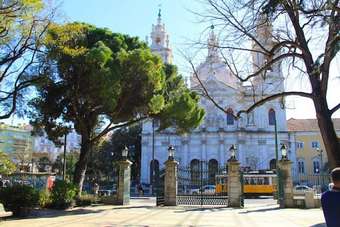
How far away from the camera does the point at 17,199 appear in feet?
54.2

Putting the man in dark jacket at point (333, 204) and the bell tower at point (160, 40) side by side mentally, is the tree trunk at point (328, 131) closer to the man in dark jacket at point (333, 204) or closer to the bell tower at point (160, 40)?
the man in dark jacket at point (333, 204)

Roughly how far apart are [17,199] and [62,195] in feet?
15.6

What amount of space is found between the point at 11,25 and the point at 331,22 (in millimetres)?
10671

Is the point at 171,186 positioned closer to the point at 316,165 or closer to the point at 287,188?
the point at 287,188

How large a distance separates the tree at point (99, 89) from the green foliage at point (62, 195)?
7.13 feet

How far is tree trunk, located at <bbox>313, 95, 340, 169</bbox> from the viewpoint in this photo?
1168 centimetres

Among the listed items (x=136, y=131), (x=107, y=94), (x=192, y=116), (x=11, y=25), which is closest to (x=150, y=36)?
(x=136, y=131)

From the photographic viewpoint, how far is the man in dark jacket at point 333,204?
14.9ft

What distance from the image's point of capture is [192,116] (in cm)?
2553

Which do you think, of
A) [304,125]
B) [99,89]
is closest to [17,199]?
[99,89]

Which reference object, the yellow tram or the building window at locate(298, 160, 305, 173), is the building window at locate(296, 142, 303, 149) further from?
the yellow tram

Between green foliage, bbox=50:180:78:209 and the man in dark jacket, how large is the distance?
18.1m

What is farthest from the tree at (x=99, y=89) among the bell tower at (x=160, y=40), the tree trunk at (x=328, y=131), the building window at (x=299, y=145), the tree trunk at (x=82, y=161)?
the bell tower at (x=160, y=40)

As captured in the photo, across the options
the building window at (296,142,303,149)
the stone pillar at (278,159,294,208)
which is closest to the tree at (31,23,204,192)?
the stone pillar at (278,159,294,208)
